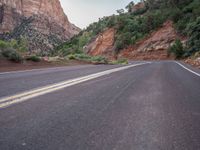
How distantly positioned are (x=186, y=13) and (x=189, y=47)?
63.2 ft

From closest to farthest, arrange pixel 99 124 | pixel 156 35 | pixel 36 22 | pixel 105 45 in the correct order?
pixel 99 124 → pixel 156 35 → pixel 105 45 → pixel 36 22

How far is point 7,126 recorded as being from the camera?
2.92m

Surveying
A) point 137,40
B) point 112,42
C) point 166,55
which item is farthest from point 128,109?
point 112,42

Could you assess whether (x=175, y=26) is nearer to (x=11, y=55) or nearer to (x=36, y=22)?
(x=11, y=55)

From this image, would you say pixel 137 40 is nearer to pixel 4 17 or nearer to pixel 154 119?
pixel 154 119

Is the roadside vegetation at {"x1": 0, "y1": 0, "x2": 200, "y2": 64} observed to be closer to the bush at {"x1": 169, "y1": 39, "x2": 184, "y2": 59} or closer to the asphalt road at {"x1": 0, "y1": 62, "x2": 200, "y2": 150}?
the bush at {"x1": 169, "y1": 39, "x2": 184, "y2": 59}

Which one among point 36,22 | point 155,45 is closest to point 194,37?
point 155,45

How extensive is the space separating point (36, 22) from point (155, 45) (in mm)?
80819

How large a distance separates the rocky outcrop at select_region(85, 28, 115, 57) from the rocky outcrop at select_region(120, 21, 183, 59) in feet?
20.0

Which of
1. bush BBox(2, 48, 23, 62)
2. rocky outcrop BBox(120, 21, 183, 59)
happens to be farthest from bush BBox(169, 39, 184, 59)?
bush BBox(2, 48, 23, 62)

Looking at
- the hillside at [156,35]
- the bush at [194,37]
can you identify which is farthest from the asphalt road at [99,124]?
the hillside at [156,35]

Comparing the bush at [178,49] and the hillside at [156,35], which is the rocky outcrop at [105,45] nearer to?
the hillside at [156,35]

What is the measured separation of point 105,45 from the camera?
6650 centimetres

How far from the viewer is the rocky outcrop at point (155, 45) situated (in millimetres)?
51906
